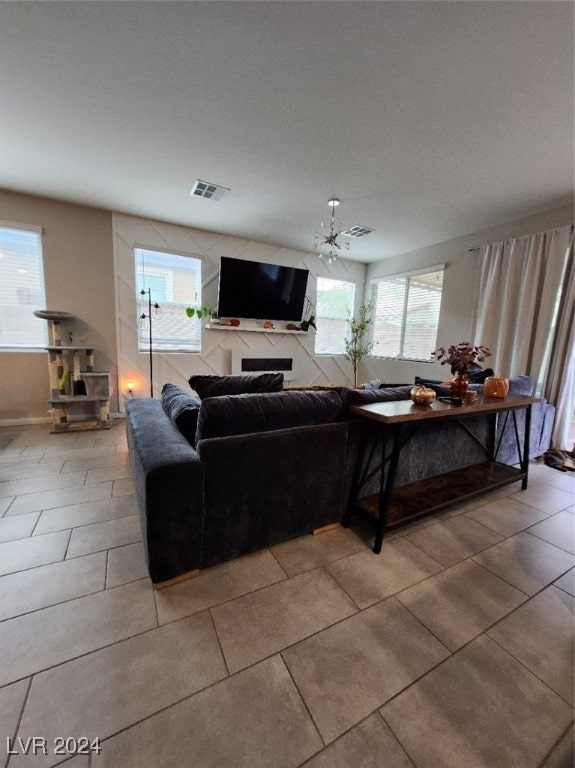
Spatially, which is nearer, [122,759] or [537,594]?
[122,759]

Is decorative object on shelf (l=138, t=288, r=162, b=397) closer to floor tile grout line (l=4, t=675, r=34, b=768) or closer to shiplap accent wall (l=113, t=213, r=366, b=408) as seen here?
shiplap accent wall (l=113, t=213, r=366, b=408)

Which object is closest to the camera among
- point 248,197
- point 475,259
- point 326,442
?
point 326,442

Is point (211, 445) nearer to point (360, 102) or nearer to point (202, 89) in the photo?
point (202, 89)

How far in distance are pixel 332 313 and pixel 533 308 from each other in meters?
3.08

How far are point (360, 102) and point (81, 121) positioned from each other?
1.98 metres

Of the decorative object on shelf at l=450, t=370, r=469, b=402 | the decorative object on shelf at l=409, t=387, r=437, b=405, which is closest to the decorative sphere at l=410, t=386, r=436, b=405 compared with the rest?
the decorative object on shelf at l=409, t=387, r=437, b=405

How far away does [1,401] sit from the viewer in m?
3.62

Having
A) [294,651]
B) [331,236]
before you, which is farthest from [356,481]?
[331,236]

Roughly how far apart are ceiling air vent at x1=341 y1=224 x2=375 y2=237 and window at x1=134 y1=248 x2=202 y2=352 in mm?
2164

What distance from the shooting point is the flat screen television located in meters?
4.53

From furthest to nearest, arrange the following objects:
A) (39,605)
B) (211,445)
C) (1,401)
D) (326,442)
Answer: (1,401)
(326,442)
(211,445)
(39,605)

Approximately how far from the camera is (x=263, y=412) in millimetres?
1622

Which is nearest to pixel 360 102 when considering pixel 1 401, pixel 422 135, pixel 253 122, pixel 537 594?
pixel 422 135

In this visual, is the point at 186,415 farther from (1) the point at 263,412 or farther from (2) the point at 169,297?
(2) the point at 169,297
